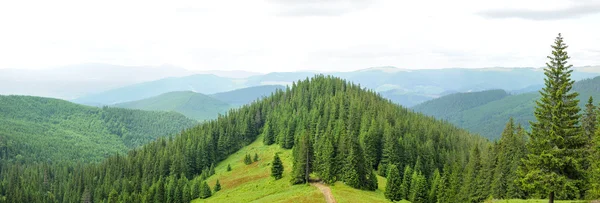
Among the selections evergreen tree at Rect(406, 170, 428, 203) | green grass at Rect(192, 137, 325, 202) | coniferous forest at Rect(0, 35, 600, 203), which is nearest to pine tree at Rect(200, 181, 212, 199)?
coniferous forest at Rect(0, 35, 600, 203)

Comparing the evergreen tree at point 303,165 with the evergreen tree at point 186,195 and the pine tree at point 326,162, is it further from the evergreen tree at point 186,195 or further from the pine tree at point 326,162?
the evergreen tree at point 186,195

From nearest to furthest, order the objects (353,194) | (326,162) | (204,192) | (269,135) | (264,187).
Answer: (353,194)
(326,162)
(264,187)
(204,192)
(269,135)

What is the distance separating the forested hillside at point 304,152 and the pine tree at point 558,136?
4021 centimetres

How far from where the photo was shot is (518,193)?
67.0 metres

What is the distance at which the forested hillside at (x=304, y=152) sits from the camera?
8406cm

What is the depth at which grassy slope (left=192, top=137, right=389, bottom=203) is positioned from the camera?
228 feet

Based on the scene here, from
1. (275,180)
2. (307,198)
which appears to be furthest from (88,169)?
(307,198)

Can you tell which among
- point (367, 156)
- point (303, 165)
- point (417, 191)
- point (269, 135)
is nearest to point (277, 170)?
point (303, 165)

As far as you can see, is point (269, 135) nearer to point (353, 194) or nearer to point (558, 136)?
point (353, 194)

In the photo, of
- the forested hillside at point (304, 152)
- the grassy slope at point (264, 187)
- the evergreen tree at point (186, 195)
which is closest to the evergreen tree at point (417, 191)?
the forested hillside at point (304, 152)

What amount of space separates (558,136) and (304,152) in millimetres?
50733

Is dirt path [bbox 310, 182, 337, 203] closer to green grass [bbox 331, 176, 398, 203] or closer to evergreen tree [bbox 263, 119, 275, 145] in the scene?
green grass [bbox 331, 176, 398, 203]

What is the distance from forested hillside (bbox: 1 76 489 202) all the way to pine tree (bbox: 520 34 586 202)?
1583 inches

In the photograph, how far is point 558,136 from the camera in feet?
130
